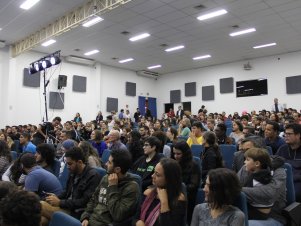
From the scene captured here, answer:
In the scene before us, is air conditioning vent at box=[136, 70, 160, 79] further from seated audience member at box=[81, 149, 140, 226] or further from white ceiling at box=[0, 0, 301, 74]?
seated audience member at box=[81, 149, 140, 226]

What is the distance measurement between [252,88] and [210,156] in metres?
11.0

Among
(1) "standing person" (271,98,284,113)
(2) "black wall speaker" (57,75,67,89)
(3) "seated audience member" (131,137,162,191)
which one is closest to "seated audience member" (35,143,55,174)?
(3) "seated audience member" (131,137,162,191)

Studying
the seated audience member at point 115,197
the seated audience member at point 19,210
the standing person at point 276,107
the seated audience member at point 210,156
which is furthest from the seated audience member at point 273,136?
the standing person at point 276,107

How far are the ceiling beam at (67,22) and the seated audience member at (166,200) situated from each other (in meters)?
5.76

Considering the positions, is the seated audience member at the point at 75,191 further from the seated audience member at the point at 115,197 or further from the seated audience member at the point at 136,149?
the seated audience member at the point at 136,149

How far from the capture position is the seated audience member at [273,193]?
213 cm

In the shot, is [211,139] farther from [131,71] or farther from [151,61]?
[131,71]

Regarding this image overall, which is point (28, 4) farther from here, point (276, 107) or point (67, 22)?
point (276, 107)

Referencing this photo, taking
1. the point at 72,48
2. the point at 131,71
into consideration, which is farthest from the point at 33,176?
the point at 131,71

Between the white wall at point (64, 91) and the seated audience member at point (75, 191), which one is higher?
the white wall at point (64, 91)

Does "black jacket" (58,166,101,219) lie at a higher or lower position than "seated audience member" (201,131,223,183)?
lower

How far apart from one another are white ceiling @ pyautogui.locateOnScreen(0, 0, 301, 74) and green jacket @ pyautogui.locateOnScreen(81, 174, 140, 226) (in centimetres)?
616

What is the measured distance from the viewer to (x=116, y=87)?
15367 mm

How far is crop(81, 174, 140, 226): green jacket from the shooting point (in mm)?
2125
